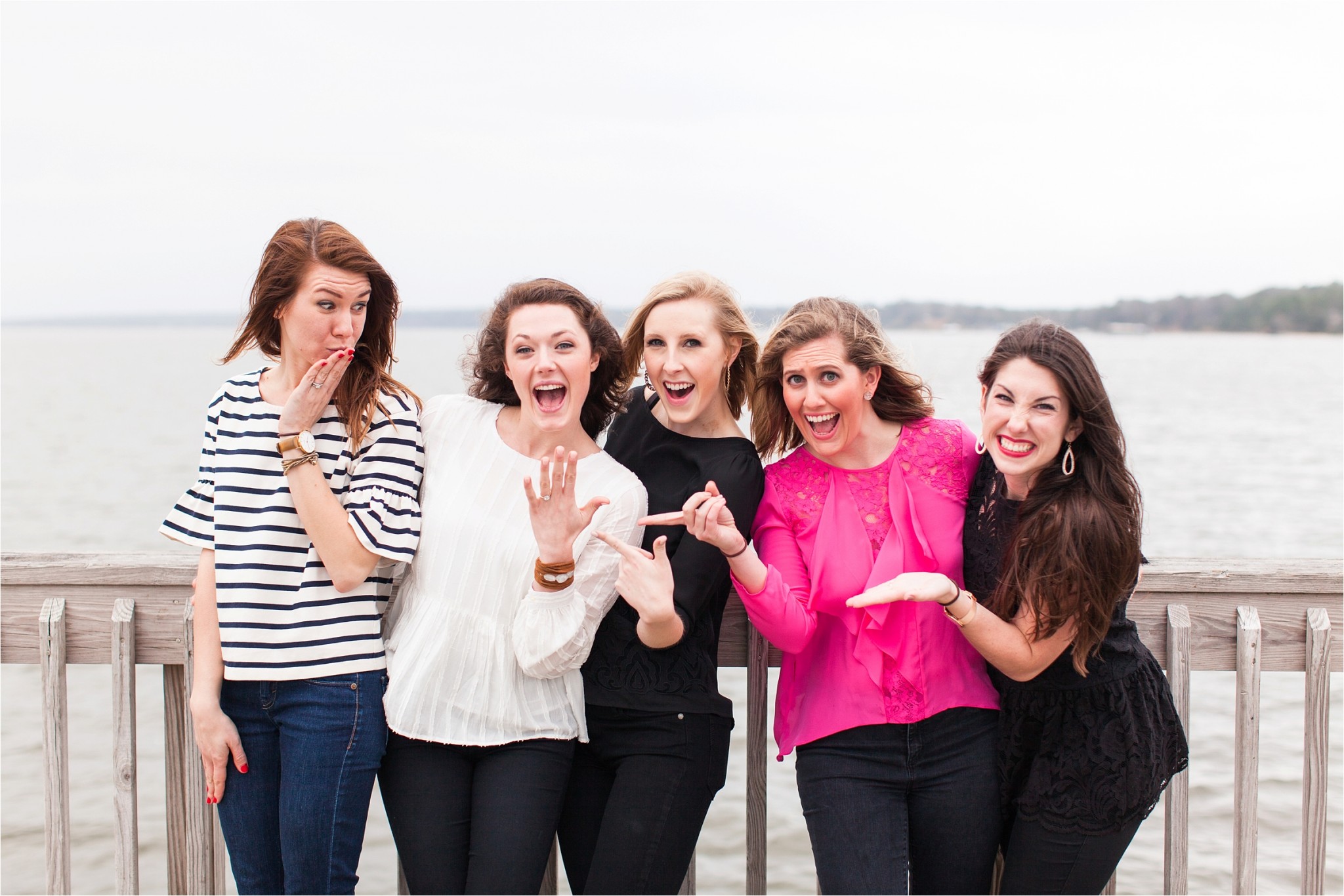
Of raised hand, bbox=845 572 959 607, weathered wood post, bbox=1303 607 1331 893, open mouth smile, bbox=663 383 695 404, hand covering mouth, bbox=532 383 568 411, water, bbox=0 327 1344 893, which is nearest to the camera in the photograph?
raised hand, bbox=845 572 959 607

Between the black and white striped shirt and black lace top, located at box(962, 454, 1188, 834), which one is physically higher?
the black and white striped shirt

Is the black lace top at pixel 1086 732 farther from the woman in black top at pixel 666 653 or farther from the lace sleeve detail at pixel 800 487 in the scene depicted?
the woman in black top at pixel 666 653

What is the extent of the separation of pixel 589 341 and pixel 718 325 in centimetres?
37

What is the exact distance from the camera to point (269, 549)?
2.35 meters

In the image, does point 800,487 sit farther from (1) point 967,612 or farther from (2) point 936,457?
(1) point 967,612

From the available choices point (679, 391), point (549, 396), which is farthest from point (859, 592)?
point (549, 396)

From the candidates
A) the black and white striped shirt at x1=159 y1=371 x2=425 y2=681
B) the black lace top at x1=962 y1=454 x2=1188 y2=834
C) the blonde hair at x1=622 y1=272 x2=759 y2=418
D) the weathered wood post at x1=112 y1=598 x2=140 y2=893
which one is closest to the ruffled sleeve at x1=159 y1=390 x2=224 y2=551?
the black and white striped shirt at x1=159 y1=371 x2=425 y2=681

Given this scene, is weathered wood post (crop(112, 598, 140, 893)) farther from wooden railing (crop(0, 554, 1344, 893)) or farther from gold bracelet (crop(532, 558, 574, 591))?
gold bracelet (crop(532, 558, 574, 591))

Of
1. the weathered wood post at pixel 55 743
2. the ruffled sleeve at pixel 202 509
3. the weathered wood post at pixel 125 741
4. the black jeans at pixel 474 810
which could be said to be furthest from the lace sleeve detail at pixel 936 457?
the weathered wood post at pixel 55 743

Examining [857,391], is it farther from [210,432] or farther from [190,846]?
[190,846]

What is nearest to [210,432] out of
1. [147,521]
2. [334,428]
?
[334,428]

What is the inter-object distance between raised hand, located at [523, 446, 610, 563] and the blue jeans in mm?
539

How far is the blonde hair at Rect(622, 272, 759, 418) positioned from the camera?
2770 mm

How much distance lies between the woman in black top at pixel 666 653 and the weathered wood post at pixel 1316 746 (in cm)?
147
